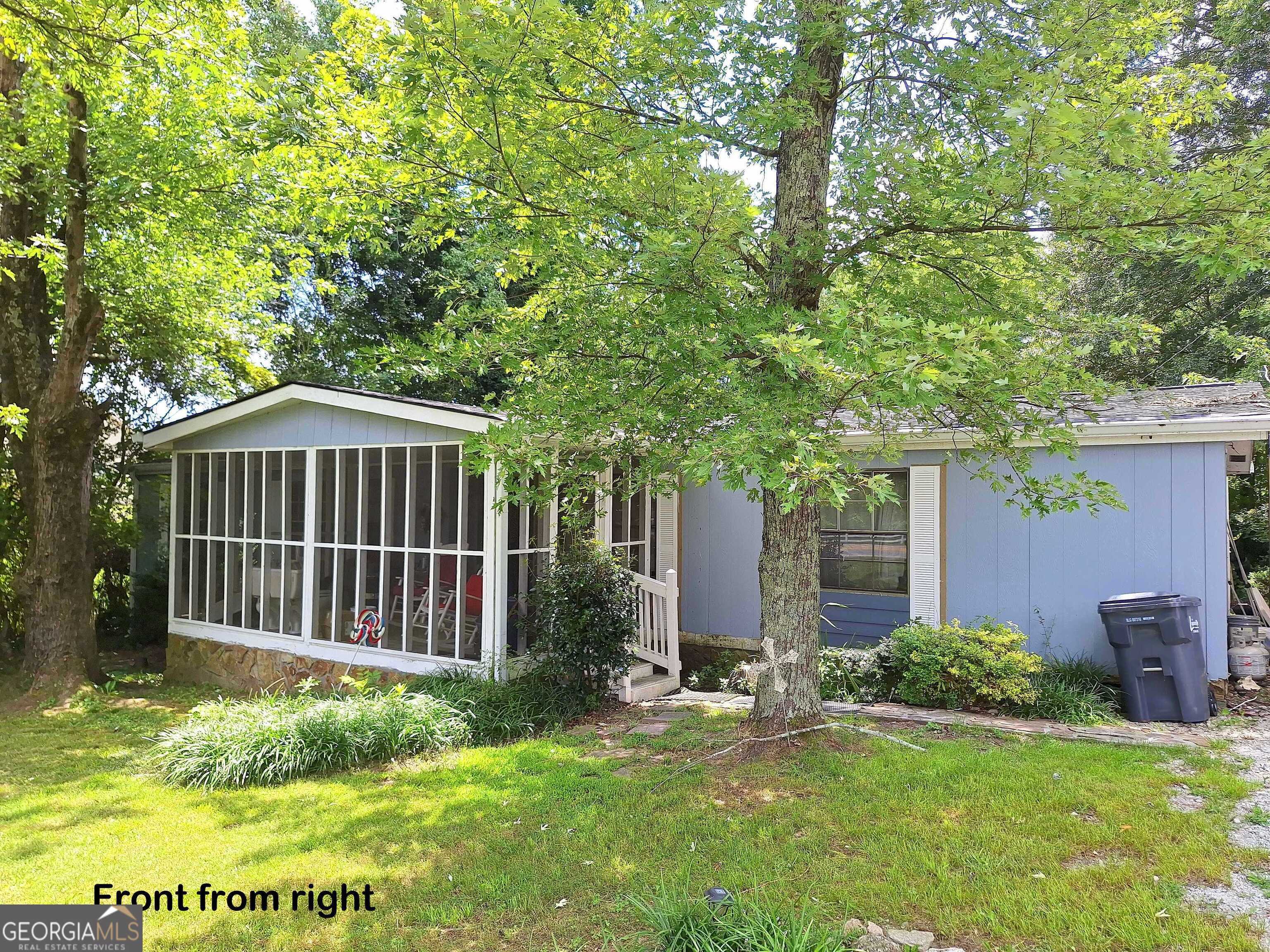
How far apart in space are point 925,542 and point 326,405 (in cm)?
606

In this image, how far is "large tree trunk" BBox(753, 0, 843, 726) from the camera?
16.4 ft

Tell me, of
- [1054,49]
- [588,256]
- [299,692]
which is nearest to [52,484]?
[299,692]

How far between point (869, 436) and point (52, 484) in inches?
333

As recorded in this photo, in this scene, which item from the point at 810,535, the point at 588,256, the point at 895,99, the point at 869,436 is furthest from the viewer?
the point at 869,436

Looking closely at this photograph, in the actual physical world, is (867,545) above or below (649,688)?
above

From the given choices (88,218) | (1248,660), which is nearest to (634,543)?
(1248,660)

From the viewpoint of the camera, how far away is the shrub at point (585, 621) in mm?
6430

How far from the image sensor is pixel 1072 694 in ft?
20.9

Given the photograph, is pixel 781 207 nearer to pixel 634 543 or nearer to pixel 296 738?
pixel 634 543

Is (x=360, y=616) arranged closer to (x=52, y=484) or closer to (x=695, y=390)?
(x=52, y=484)

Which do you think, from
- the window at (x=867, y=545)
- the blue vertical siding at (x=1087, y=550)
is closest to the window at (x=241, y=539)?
the blue vertical siding at (x=1087, y=550)

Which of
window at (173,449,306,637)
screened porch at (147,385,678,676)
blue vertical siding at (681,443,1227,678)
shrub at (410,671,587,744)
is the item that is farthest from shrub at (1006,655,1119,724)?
window at (173,449,306,637)

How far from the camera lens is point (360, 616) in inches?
304

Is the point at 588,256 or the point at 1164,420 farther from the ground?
the point at 588,256
